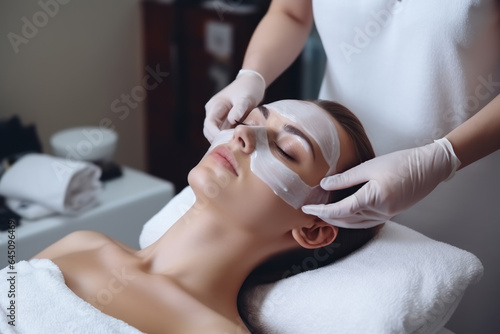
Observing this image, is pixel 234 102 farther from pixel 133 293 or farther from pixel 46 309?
pixel 46 309

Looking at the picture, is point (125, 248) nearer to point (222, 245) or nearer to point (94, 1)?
point (222, 245)

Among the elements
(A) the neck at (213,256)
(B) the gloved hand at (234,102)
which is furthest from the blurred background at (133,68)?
(A) the neck at (213,256)

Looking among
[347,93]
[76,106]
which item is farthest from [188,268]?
[76,106]

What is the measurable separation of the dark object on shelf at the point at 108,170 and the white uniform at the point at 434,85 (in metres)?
1.15

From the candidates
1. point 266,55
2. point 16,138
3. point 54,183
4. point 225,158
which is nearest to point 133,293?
point 225,158

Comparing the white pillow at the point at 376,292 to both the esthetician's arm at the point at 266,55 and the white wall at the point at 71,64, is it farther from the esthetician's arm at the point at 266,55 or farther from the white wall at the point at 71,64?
the white wall at the point at 71,64

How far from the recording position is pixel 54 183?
74.3 inches

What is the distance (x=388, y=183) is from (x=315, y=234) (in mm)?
253

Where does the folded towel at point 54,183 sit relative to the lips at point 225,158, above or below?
below

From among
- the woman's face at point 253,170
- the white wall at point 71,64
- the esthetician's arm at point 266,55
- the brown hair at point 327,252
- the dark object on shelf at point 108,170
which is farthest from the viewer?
the white wall at point 71,64

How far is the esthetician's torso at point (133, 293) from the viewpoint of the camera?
1.06m

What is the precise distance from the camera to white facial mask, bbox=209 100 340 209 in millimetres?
1126

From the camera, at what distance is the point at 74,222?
6.22 feet

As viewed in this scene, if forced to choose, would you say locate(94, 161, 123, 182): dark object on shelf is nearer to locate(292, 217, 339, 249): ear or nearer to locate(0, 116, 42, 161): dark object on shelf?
locate(0, 116, 42, 161): dark object on shelf
